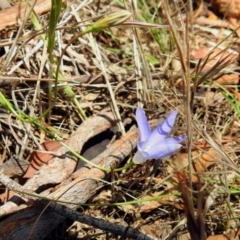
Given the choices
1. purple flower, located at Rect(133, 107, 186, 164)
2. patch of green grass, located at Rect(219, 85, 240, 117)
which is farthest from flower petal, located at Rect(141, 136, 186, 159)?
patch of green grass, located at Rect(219, 85, 240, 117)

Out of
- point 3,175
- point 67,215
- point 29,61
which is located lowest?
point 67,215

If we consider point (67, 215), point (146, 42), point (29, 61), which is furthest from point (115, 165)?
point (146, 42)

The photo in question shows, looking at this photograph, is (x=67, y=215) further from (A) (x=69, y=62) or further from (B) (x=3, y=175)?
(A) (x=69, y=62)

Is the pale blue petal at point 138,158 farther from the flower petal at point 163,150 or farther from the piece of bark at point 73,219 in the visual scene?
the piece of bark at point 73,219

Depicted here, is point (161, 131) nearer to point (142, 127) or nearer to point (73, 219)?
point (142, 127)

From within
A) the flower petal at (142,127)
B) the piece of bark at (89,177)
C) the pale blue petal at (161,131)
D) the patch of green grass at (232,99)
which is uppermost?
the flower petal at (142,127)

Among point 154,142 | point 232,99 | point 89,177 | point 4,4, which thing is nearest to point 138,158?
point 154,142

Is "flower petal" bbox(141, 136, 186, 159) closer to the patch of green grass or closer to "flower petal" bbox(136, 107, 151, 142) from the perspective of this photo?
"flower petal" bbox(136, 107, 151, 142)

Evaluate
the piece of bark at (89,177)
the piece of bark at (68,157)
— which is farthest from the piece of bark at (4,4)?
the piece of bark at (89,177)
